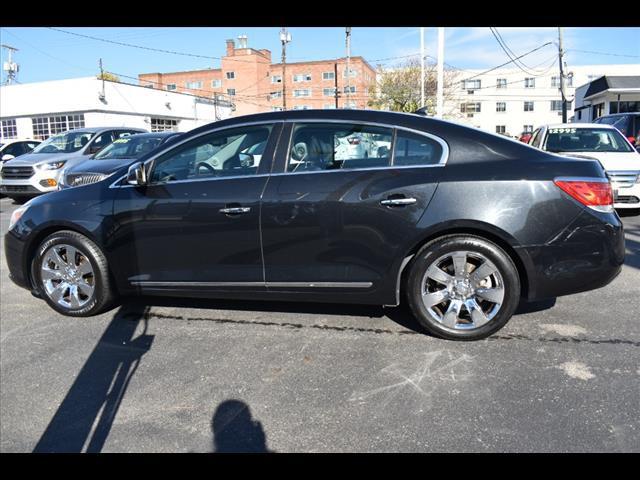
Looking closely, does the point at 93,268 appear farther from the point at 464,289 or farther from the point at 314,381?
the point at 464,289

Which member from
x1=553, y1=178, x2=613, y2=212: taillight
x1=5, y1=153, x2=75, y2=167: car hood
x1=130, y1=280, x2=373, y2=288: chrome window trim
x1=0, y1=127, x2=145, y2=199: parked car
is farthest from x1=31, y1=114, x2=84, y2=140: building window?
x1=553, y1=178, x2=613, y2=212: taillight

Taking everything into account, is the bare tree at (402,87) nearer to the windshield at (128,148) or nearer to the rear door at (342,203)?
the windshield at (128,148)

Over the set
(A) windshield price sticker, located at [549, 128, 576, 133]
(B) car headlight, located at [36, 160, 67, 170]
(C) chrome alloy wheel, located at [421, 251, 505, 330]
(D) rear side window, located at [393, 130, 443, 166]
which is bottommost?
(C) chrome alloy wheel, located at [421, 251, 505, 330]

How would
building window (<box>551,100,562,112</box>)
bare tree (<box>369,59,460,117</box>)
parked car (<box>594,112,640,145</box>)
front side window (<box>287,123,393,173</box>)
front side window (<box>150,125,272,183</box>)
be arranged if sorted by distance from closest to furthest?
front side window (<box>287,123,393,173</box>)
front side window (<box>150,125,272,183</box>)
parked car (<box>594,112,640,145</box>)
bare tree (<box>369,59,460,117</box>)
building window (<box>551,100,562,112</box>)

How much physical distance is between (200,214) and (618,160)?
7.58m

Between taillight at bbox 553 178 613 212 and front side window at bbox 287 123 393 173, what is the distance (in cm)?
127

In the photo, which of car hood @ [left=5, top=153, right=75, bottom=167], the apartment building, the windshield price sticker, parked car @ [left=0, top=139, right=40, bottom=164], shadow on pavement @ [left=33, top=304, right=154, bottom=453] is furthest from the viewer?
the apartment building

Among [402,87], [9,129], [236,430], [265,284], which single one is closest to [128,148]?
[265,284]

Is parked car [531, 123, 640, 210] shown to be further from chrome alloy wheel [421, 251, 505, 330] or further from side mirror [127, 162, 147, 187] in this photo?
side mirror [127, 162, 147, 187]

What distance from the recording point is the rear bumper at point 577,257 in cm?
348

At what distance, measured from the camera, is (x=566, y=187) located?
3.48m

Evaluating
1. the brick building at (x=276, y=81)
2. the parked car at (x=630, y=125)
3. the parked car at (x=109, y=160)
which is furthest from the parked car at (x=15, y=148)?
the brick building at (x=276, y=81)

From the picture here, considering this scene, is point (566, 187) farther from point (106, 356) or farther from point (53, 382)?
point (53, 382)

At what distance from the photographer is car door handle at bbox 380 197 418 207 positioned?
3.55 m
